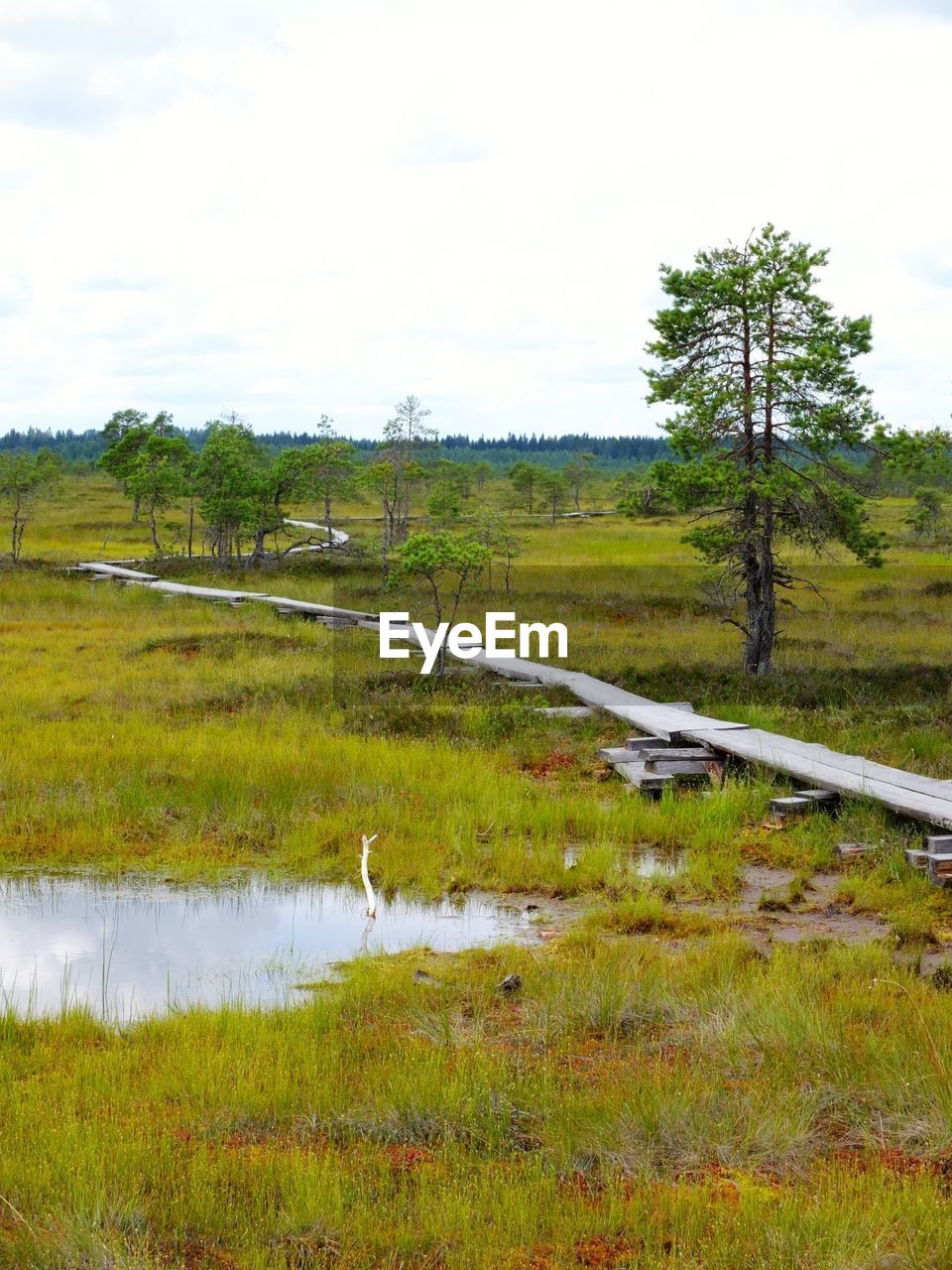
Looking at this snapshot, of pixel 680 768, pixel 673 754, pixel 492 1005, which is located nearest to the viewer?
pixel 492 1005

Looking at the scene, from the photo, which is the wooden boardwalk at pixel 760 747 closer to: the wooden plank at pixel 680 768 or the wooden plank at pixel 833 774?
the wooden plank at pixel 833 774

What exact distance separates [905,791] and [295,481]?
34.8 m

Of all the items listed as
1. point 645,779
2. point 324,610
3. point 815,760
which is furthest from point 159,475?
point 815,760

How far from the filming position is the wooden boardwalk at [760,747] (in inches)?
414

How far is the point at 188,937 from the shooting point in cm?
872

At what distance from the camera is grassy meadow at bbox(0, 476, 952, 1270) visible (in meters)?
4.69

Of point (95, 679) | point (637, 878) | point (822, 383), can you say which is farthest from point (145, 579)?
point (637, 878)

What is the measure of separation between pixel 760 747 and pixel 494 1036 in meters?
6.81

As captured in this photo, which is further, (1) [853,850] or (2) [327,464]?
(2) [327,464]

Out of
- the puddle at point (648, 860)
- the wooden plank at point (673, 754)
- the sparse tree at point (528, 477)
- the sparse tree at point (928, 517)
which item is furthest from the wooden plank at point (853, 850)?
the sparse tree at point (528, 477)

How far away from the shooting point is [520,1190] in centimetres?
486

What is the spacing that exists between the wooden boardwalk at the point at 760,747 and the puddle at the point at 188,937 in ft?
11.7

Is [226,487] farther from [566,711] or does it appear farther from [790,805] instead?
[790,805]

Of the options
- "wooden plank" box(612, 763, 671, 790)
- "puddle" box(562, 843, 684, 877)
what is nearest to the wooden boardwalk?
"wooden plank" box(612, 763, 671, 790)
